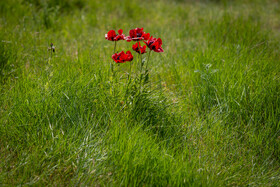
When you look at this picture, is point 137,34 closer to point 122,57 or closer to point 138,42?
point 138,42

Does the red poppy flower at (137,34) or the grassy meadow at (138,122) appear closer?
the grassy meadow at (138,122)

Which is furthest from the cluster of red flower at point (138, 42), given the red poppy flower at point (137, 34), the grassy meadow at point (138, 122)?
the grassy meadow at point (138, 122)

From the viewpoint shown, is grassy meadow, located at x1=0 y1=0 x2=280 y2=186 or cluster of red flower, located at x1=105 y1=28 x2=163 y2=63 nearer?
grassy meadow, located at x1=0 y1=0 x2=280 y2=186

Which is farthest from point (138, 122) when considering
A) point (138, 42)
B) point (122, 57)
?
point (138, 42)

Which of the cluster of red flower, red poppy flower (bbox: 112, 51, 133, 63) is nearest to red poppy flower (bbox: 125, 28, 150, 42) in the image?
the cluster of red flower

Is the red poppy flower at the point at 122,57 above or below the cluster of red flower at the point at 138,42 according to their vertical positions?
below

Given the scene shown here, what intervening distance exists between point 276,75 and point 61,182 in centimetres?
232

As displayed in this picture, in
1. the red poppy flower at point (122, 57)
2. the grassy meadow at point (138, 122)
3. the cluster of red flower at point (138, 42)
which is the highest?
the cluster of red flower at point (138, 42)

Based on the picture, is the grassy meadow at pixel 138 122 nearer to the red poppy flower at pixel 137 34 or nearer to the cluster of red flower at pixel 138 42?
the cluster of red flower at pixel 138 42

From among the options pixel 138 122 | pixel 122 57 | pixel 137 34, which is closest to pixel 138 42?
pixel 137 34

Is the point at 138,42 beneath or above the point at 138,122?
above

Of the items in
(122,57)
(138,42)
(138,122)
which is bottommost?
(138,122)

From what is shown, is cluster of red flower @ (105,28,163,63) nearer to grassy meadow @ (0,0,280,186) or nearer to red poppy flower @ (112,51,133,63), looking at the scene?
red poppy flower @ (112,51,133,63)

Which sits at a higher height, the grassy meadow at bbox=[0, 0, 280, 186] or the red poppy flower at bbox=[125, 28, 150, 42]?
the red poppy flower at bbox=[125, 28, 150, 42]
